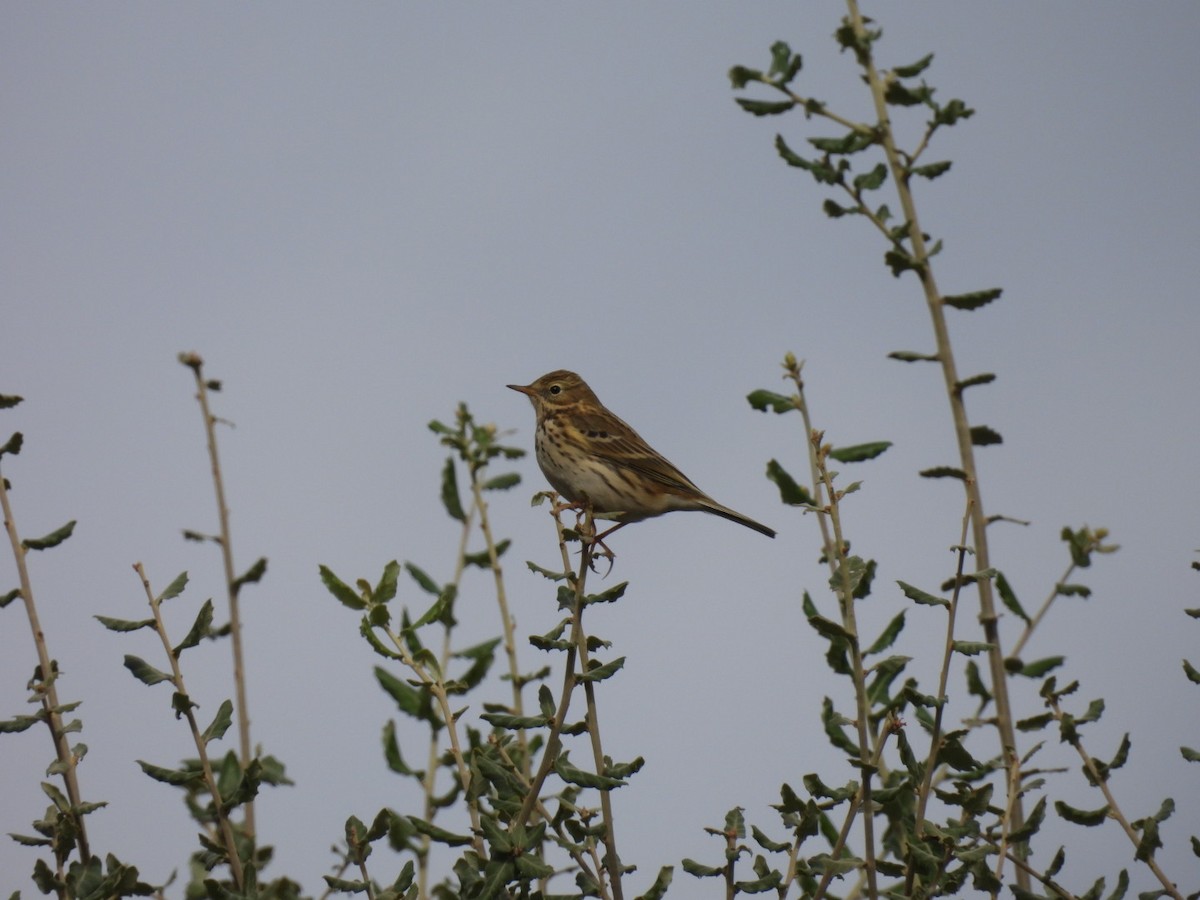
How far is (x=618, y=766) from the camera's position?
13.9 feet

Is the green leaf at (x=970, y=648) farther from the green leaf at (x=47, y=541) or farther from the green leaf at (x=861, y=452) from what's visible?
the green leaf at (x=47, y=541)

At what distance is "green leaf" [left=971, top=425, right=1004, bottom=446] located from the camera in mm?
4895

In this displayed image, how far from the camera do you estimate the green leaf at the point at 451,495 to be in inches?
272

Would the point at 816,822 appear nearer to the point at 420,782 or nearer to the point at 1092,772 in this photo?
the point at 1092,772

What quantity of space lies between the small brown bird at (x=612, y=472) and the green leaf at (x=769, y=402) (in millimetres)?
3758

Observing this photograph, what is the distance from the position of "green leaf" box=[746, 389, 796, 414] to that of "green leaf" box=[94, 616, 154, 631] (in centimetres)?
238

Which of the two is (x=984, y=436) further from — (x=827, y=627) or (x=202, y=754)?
(x=202, y=754)

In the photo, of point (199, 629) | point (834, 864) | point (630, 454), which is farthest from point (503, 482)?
point (834, 864)

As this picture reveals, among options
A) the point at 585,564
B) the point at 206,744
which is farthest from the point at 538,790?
the point at 206,744

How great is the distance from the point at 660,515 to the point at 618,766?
5426 mm

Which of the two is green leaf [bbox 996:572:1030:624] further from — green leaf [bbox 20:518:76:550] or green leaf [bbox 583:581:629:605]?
green leaf [bbox 20:518:76:550]

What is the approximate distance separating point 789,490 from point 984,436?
0.77 metres

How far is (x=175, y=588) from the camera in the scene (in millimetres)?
4383

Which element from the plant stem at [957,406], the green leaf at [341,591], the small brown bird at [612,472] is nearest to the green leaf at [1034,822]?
the plant stem at [957,406]
